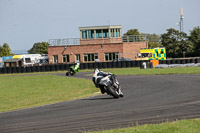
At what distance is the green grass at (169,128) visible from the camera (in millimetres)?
7380

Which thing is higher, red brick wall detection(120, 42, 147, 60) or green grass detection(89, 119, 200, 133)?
red brick wall detection(120, 42, 147, 60)

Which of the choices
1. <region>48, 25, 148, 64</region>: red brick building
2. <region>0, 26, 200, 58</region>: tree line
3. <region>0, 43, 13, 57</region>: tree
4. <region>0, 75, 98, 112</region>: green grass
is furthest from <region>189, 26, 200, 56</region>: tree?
<region>0, 43, 13, 57</region>: tree

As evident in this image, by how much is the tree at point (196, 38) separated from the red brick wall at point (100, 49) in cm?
1381

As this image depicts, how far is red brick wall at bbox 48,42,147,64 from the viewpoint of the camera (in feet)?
208

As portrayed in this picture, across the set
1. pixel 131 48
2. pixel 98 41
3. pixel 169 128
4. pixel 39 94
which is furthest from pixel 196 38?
pixel 169 128

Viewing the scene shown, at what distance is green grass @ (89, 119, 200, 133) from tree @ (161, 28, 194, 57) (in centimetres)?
6719

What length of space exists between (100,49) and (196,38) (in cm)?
2530

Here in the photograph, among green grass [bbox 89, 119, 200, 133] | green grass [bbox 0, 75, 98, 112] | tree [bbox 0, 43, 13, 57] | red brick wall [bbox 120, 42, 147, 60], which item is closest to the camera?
green grass [bbox 89, 119, 200, 133]

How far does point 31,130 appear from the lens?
28.7ft

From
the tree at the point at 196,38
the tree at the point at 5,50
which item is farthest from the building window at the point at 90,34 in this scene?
the tree at the point at 5,50

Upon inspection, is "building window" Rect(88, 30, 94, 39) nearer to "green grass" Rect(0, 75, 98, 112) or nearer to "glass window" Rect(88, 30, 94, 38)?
"glass window" Rect(88, 30, 94, 38)

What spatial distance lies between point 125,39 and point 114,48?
4838 millimetres

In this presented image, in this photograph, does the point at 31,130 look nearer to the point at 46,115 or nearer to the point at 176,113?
the point at 46,115

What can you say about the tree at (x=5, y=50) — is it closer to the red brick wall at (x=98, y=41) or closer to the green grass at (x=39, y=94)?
the red brick wall at (x=98, y=41)
